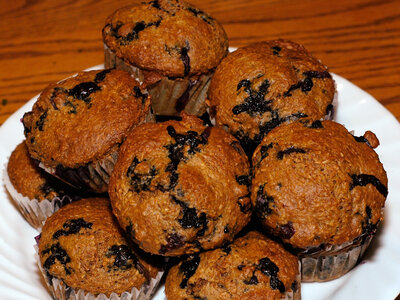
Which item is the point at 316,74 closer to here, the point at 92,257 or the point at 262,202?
the point at 262,202

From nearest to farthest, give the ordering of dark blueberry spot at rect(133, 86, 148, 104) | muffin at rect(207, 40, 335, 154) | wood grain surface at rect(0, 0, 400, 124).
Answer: muffin at rect(207, 40, 335, 154)
dark blueberry spot at rect(133, 86, 148, 104)
wood grain surface at rect(0, 0, 400, 124)

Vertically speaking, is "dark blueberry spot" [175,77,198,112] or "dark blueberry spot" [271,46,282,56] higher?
"dark blueberry spot" [271,46,282,56]

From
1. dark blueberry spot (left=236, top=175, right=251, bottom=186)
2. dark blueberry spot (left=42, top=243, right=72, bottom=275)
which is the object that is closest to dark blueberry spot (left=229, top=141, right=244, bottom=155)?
dark blueberry spot (left=236, top=175, right=251, bottom=186)

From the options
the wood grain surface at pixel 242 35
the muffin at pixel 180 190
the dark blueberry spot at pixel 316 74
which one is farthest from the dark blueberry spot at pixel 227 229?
the wood grain surface at pixel 242 35

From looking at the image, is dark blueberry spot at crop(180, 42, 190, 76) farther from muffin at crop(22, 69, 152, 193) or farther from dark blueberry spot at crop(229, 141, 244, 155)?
dark blueberry spot at crop(229, 141, 244, 155)

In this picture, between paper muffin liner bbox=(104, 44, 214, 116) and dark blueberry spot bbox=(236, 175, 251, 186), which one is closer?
dark blueberry spot bbox=(236, 175, 251, 186)

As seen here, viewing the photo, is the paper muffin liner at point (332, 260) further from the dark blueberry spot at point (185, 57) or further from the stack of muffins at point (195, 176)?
the dark blueberry spot at point (185, 57)

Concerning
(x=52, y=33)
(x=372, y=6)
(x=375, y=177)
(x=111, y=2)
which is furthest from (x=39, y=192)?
(x=372, y=6)
